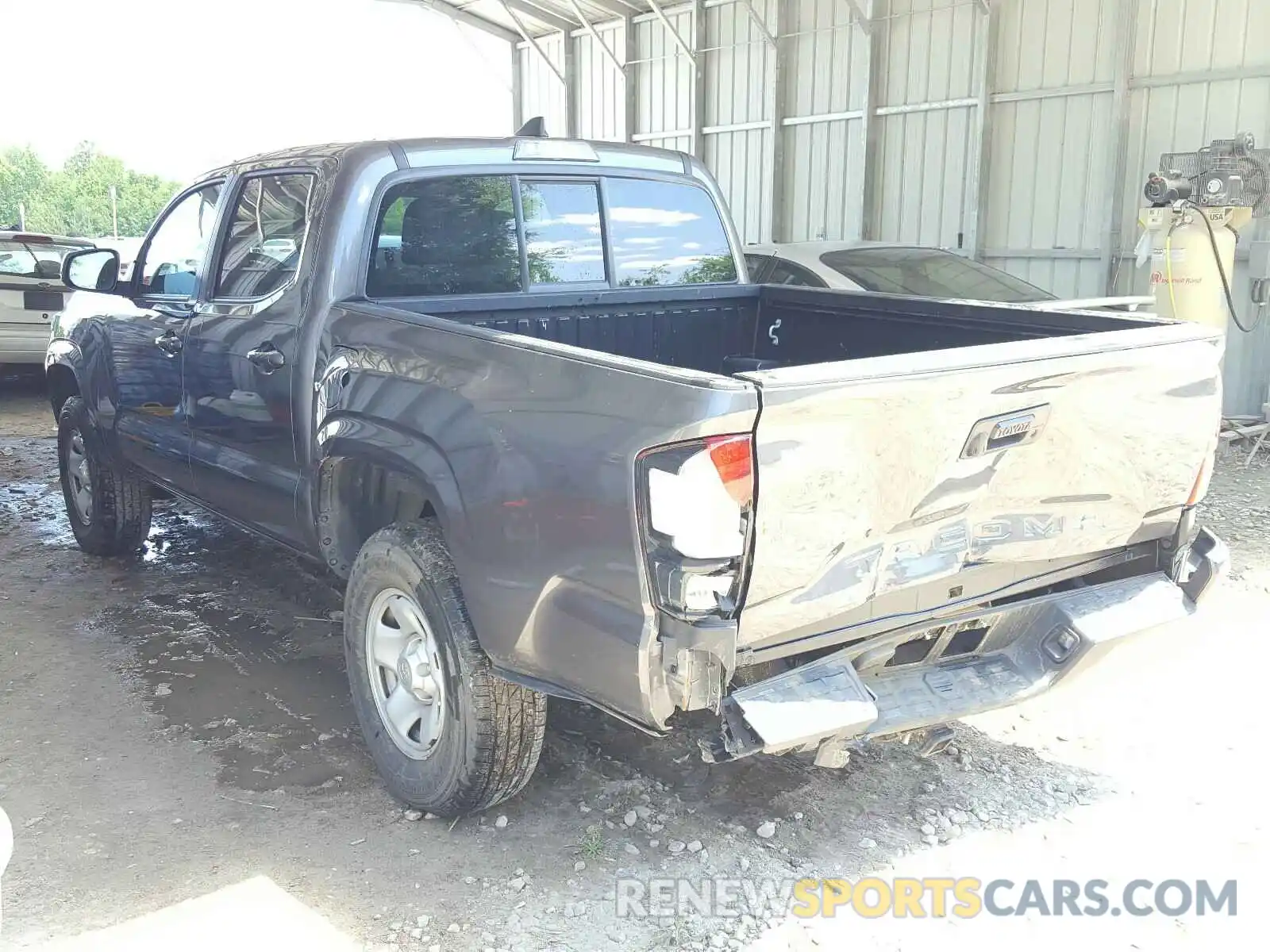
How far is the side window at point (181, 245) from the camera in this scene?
15.5ft

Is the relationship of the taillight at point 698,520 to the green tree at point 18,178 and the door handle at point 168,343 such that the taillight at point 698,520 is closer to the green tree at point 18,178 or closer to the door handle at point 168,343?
the door handle at point 168,343

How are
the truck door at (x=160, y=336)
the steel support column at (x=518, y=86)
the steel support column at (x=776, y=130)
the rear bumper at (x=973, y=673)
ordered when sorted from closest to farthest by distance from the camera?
1. the rear bumper at (x=973, y=673)
2. the truck door at (x=160, y=336)
3. the steel support column at (x=776, y=130)
4. the steel support column at (x=518, y=86)

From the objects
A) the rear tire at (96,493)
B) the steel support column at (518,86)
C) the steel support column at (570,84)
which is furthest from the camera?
the steel support column at (518,86)

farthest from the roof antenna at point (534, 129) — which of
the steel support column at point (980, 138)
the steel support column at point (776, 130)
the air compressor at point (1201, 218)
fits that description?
the steel support column at point (776, 130)

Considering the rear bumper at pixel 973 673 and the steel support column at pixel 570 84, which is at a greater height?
the steel support column at pixel 570 84

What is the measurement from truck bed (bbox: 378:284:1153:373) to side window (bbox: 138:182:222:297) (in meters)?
1.38

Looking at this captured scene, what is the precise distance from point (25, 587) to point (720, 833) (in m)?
4.17

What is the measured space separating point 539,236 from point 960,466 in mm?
2144

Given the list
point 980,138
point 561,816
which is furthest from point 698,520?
point 980,138

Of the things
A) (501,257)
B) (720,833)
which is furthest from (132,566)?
(720,833)

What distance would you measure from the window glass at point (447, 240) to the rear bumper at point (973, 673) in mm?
2119

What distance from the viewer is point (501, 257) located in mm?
4184

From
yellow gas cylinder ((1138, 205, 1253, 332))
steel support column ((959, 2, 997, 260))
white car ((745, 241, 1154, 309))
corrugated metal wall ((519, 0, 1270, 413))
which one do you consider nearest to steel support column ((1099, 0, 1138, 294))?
corrugated metal wall ((519, 0, 1270, 413))

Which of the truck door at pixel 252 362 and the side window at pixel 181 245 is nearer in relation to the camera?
the truck door at pixel 252 362
